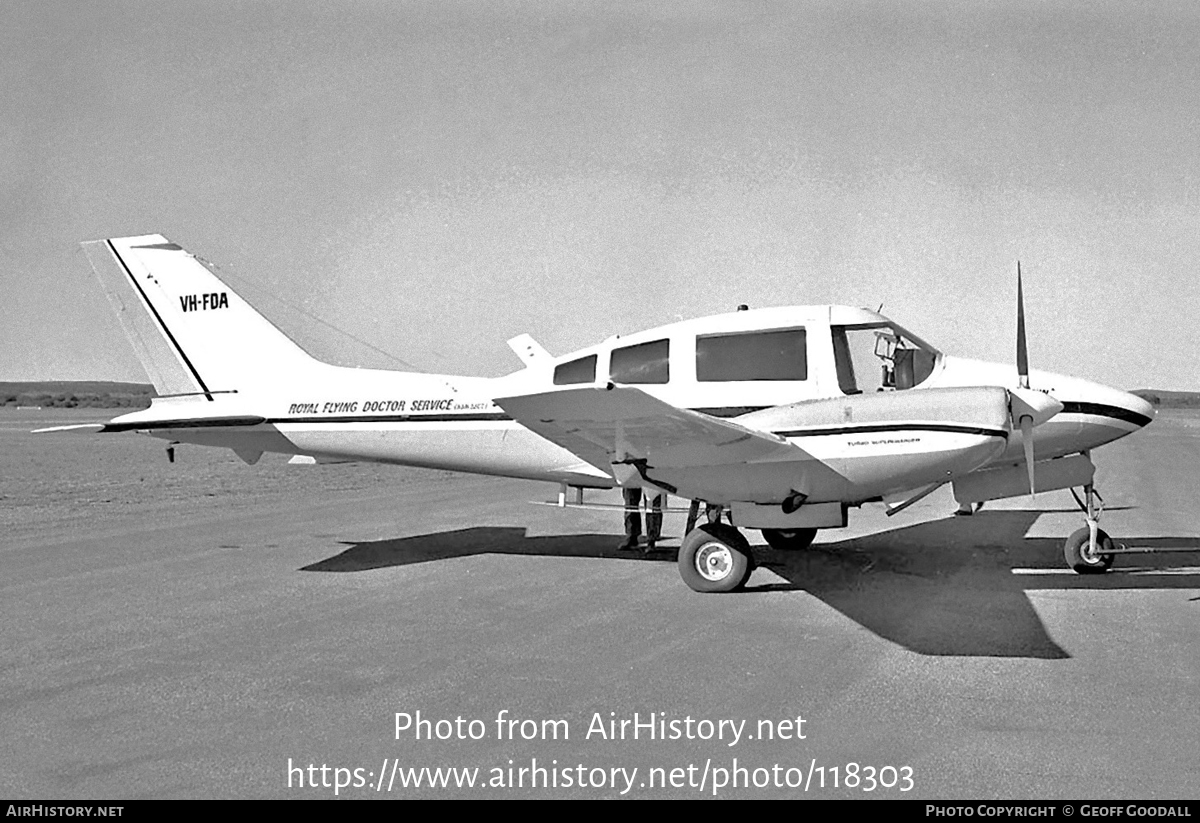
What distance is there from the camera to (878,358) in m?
9.77

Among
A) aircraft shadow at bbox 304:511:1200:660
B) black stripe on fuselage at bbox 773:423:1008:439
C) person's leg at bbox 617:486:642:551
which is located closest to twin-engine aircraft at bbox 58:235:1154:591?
black stripe on fuselage at bbox 773:423:1008:439

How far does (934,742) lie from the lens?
16.8ft

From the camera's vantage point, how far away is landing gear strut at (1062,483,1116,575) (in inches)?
384

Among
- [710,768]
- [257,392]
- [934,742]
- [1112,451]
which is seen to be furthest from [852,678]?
[1112,451]

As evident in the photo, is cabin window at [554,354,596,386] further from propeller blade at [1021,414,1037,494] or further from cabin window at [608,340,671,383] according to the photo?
propeller blade at [1021,414,1037,494]

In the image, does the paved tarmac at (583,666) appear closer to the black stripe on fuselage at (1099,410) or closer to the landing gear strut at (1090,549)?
the landing gear strut at (1090,549)

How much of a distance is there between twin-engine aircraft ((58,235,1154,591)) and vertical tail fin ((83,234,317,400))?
24 millimetres

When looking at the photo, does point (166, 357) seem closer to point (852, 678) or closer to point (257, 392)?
point (257, 392)

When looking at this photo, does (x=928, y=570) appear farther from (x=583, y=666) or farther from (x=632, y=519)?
(x=583, y=666)

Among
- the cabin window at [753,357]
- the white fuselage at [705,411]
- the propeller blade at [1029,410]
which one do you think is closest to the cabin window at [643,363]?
the white fuselage at [705,411]

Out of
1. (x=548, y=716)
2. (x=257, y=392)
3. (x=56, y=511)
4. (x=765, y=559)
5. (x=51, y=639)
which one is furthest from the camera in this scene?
(x=56, y=511)

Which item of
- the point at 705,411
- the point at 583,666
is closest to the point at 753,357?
the point at 705,411

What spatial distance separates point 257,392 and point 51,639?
4.63 meters

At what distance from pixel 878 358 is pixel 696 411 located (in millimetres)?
1838
